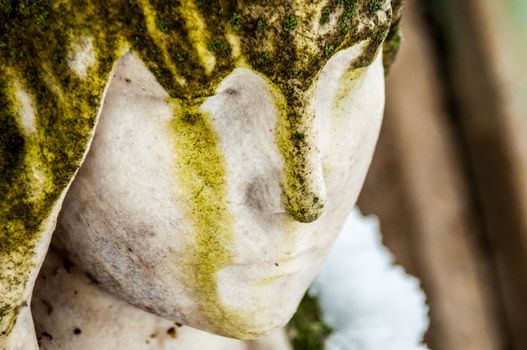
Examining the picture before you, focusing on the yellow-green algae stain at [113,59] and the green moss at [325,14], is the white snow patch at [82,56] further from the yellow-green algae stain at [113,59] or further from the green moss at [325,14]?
the green moss at [325,14]

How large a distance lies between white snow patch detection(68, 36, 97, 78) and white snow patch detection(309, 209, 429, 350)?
2.52ft

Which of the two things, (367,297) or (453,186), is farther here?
(453,186)

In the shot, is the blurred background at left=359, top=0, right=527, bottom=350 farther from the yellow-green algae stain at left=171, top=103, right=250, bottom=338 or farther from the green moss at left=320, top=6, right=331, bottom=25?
the green moss at left=320, top=6, right=331, bottom=25

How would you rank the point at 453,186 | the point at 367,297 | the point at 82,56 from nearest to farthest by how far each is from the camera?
the point at 82,56, the point at 367,297, the point at 453,186

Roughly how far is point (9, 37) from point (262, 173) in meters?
0.22

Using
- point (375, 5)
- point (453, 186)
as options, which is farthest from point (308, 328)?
point (453, 186)

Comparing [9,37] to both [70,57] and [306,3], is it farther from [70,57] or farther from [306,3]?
[306,3]

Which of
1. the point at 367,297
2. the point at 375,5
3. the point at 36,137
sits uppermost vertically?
the point at 367,297

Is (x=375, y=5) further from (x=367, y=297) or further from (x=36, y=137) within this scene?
(x=367, y=297)

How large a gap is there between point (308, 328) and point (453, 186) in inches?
46.9

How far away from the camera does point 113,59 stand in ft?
1.86

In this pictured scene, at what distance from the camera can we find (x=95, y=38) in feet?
1.82

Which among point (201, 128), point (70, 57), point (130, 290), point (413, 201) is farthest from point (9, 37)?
point (413, 201)

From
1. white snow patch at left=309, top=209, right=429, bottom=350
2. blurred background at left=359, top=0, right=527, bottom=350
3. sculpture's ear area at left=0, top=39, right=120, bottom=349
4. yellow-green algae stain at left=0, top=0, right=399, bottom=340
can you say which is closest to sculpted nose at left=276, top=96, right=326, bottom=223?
yellow-green algae stain at left=0, top=0, right=399, bottom=340
